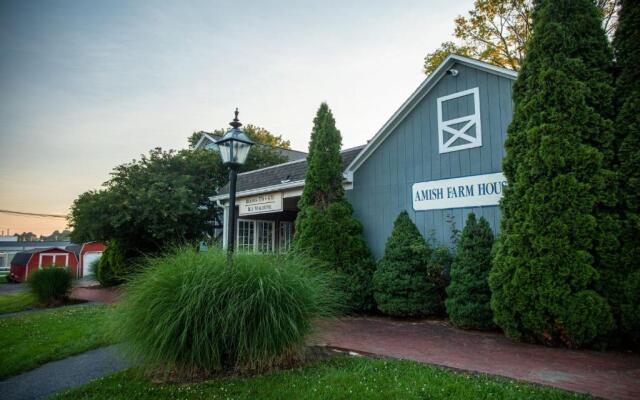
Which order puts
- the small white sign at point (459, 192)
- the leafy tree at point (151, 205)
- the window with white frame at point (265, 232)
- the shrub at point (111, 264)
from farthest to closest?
the shrub at point (111, 264) < the window with white frame at point (265, 232) < the leafy tree at point (151, 205) < the small white sign at point (459, 192)

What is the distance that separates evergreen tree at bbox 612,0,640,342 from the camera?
5.13 metres

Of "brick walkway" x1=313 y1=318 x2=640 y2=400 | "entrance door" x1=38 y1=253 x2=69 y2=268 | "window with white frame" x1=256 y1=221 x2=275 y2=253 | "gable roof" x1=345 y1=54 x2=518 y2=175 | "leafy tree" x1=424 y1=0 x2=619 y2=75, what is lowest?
"brick walkway" x1=313 y1=318 x2=640 y2=400

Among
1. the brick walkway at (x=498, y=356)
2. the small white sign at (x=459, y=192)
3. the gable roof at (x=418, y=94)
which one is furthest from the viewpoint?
the gable roof at (x=418, y=94)

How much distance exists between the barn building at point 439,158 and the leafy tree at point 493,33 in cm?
950

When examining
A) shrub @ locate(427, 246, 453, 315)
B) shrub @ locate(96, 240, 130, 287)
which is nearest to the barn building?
shrub @ locate(427, 246, 453, 315)

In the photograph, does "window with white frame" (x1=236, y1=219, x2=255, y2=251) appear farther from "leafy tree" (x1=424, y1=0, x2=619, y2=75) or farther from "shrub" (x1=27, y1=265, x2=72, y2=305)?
"leafy tree" (x1=424, y1=0, x2=619, y2=75)

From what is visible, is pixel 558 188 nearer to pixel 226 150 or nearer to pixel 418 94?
pixel 418 94

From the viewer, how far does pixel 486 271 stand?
6848 mm

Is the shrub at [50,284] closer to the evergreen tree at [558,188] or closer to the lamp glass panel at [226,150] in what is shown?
the lamp glass panel at [226,150]

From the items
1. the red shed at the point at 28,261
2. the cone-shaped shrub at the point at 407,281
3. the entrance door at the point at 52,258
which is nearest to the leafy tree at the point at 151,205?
the cone-shaped shrub at the point at 407,281

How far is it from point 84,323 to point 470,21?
1872 centimetres

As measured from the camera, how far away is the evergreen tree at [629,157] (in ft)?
16.8

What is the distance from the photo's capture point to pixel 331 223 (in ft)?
29.3

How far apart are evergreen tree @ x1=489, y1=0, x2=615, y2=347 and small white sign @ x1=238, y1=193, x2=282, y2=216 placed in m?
6.79
